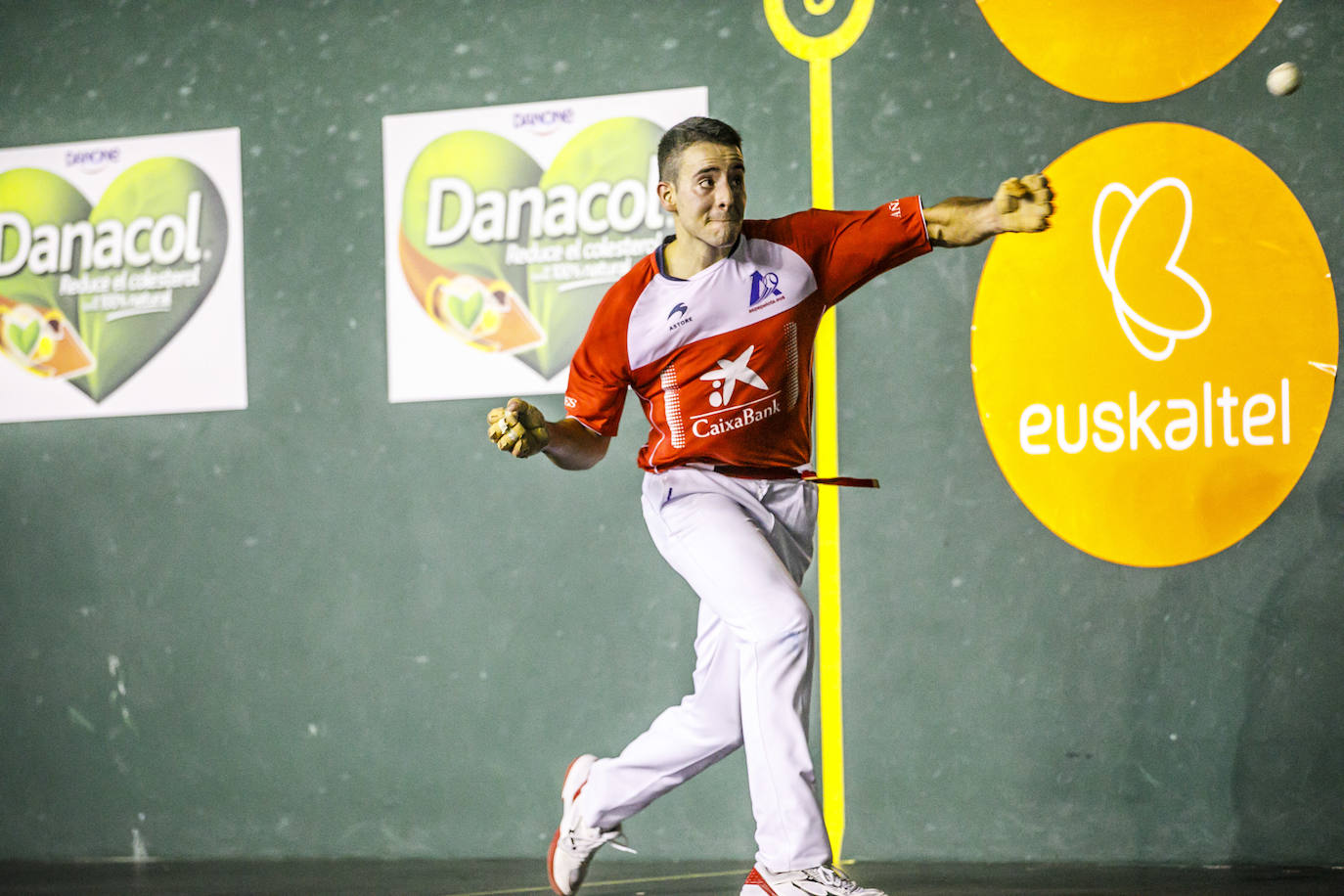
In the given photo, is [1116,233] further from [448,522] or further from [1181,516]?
[448,522]

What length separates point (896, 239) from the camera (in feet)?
10.5

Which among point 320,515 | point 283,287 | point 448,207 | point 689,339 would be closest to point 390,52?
point 448,207

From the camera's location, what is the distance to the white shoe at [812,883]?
2.90 meters

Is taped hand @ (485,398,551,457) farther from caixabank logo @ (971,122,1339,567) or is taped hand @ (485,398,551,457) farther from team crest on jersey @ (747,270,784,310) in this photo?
caixabank logo @ (971,122,1339,567)

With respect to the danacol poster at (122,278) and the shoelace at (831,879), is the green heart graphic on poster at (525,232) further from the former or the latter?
the shoelace at (831,879)

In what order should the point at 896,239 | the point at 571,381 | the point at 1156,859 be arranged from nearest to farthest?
the point at 896,239 → the point at 571,381 → the point at 1156,859

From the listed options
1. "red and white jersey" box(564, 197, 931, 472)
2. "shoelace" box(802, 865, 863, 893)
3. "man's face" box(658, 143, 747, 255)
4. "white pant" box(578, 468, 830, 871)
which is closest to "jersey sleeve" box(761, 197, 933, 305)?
"red and white jersey" box(564, 197, 931, 472)

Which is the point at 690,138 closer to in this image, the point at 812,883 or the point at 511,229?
the point at 511,229

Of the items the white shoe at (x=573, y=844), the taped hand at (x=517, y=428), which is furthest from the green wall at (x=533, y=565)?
the taped hand at (x=517, y=428)

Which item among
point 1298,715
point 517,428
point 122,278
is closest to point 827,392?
point 517,428

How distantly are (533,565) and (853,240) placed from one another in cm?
165

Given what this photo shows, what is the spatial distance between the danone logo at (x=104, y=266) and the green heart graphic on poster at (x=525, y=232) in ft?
2.47

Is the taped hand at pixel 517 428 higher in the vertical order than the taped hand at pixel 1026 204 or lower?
lower

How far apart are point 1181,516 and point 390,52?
2.84 meters
